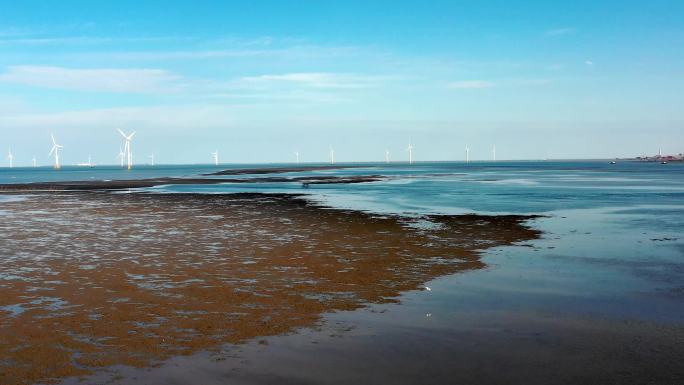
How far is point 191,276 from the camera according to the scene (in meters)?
17.8

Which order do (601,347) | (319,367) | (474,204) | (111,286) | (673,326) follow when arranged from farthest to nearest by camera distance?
(474,204) < (111,286) < (673,326) < (601,347) < (319,367)

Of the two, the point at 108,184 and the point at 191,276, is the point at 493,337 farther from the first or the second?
the point at 108,184

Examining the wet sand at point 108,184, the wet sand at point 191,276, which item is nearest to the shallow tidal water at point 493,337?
the wet sand at point 191,276

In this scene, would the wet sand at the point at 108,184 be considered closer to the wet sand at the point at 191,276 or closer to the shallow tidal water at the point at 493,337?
the wet sand at the point at 191,276

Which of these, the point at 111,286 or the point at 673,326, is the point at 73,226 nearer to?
the point at 111,286

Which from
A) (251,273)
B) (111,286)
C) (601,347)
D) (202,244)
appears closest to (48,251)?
(202,244)

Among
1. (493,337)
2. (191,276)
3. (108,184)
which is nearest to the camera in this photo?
(493,337)

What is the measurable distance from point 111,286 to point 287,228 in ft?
48.3

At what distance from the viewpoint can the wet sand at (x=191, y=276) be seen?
1119 cm

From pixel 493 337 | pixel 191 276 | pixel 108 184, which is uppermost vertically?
pixel 108 184

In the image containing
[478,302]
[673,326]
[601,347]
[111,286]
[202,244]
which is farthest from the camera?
[202,244]

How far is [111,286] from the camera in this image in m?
16.3

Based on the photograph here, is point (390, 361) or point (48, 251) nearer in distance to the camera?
point (390, 361)

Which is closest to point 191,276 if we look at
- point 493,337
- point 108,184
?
point 493,337
